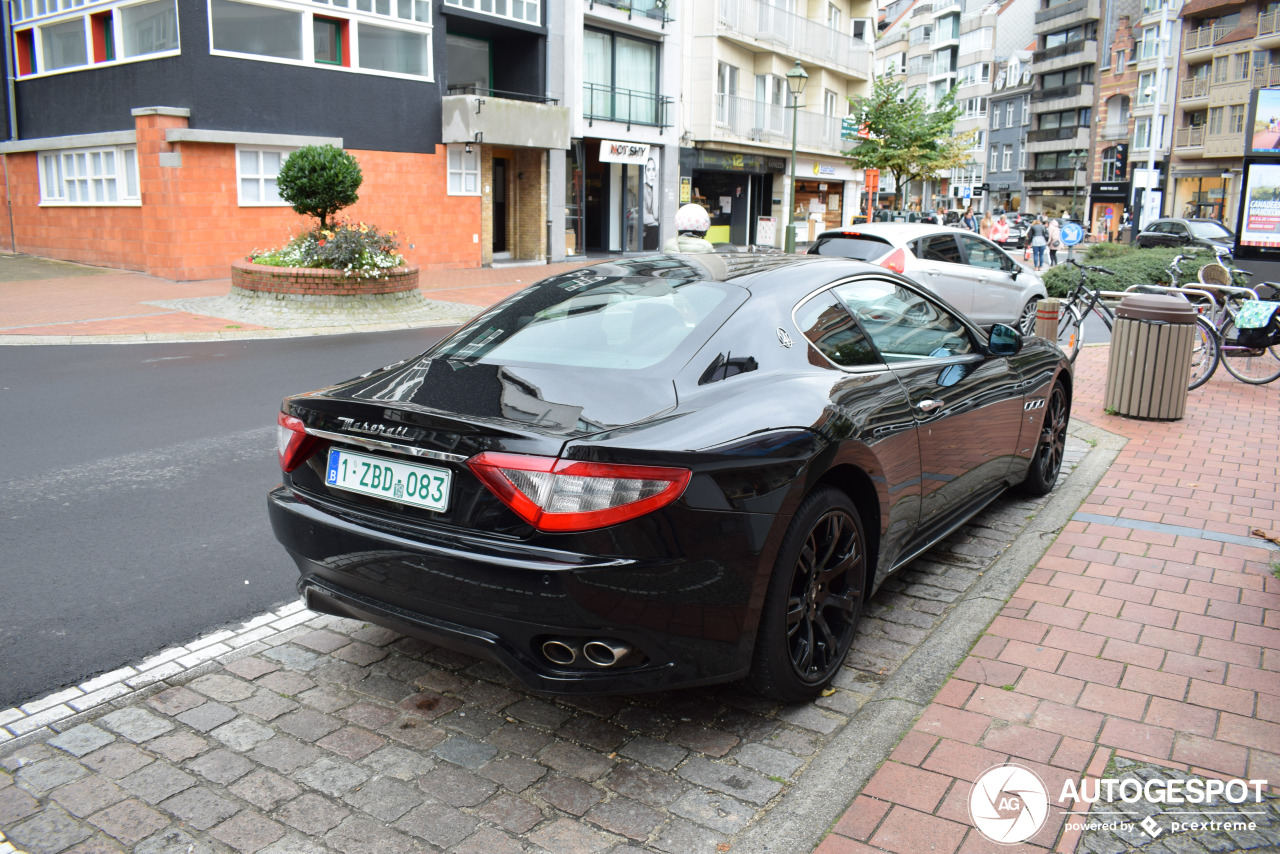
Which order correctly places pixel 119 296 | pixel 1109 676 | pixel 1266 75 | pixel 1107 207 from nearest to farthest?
pixel 1109 676
pixel 119 296
pixel 1266 75
pixel 1107 207

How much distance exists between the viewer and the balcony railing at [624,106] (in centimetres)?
2983

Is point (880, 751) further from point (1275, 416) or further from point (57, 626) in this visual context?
point (1275, 416)

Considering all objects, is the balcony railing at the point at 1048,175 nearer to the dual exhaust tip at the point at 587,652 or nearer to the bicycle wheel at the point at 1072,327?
the bicycle wheel at the point at 1072,327

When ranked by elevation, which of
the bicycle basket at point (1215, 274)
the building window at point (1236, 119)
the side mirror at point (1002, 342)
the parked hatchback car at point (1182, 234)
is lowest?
the side mirror at point (1002, 342)

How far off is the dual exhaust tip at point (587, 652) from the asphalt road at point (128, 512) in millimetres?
1821

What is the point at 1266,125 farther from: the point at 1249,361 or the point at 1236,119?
the point at 1236,119

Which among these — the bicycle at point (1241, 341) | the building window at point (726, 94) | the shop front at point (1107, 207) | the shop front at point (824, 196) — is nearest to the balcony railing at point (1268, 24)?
the shop front at point (1107, 207)

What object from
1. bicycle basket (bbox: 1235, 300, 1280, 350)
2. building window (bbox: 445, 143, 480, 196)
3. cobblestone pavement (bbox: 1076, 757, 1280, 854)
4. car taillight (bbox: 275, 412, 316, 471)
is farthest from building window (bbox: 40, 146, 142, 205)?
cobblestone pavement (bbox: 1076, 757, 1280, 854)

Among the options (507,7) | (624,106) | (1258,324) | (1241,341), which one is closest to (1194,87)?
(624,106)

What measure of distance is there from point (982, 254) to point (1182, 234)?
72.0 ft

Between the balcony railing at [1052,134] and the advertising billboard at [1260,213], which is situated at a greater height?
the balcony railing at [1052,134]

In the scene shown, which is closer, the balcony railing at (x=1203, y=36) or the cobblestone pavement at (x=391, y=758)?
the cobblestone pavement at (x=391, y=758)

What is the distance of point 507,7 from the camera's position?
→ 1024 inches

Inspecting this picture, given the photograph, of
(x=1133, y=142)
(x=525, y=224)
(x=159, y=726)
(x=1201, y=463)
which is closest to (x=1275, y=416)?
(x=1201, y=463)
